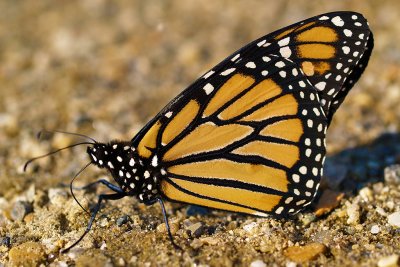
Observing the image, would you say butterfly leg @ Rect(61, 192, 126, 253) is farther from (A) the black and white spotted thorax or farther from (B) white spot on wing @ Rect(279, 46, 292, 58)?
(B) white spot on wing @ Rect(279, 46, 292, 58)

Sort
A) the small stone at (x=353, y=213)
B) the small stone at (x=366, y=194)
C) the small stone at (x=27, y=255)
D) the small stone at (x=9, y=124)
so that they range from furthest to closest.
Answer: the small stone at (x=9, y=124) < the small stone at (x=366, y=194) < the small stone at (x=353, y=213) < the small stone at (x=27, y=255)

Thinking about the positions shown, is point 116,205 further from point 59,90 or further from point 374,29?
point 374,29

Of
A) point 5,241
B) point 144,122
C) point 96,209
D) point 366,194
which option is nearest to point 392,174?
point 366,194

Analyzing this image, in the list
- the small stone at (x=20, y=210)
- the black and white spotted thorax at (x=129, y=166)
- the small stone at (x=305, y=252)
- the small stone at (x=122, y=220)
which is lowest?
the small stone at (x=305, y=252)

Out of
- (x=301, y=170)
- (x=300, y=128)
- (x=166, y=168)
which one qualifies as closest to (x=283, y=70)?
(x=300, y=128)

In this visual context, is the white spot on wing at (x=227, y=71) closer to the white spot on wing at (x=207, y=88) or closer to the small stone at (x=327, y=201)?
the white spot on wing at (x=207, y=88)

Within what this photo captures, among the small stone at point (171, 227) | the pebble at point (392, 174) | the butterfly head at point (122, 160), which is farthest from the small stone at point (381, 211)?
the butterfly head at point (122, 160)

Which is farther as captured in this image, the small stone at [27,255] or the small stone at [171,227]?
the small stone at [171,227]

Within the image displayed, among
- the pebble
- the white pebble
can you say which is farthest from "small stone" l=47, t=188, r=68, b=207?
the pebble
